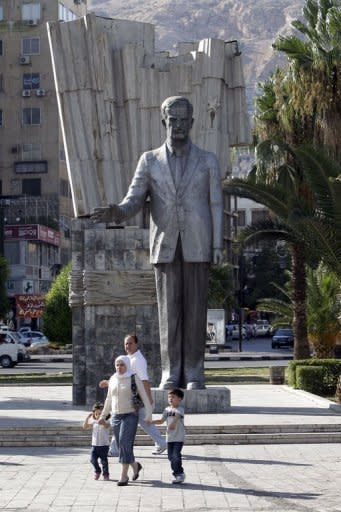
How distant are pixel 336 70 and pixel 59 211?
45.1 meters

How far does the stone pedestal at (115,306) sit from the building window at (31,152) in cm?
5365

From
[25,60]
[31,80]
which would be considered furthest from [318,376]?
[25,60]

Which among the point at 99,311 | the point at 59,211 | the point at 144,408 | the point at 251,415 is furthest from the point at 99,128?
the point at 59,211

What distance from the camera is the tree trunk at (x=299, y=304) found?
102 feet

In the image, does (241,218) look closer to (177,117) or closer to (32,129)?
(32,129)

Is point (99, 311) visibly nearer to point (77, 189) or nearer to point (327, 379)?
point (77, 189)

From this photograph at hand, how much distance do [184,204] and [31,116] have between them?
57.6 meters

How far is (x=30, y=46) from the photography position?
74.6 metres

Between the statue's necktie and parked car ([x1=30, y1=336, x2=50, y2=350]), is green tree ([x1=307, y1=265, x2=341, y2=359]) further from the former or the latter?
parked car ([x1=30, y1=336, x2=50, y2=350])

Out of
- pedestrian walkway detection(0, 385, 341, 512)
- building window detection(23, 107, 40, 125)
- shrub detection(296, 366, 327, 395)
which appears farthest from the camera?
building window detection(23, 107, 40, 125)

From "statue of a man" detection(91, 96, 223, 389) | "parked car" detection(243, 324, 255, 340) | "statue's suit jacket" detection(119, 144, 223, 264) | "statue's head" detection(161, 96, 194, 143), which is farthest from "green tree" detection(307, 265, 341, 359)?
"parked car" detection(243, 324, 255, 340)

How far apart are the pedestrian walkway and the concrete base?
250 mm

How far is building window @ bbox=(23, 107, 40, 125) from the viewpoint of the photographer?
74000mm

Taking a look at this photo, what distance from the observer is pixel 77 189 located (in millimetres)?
21484
